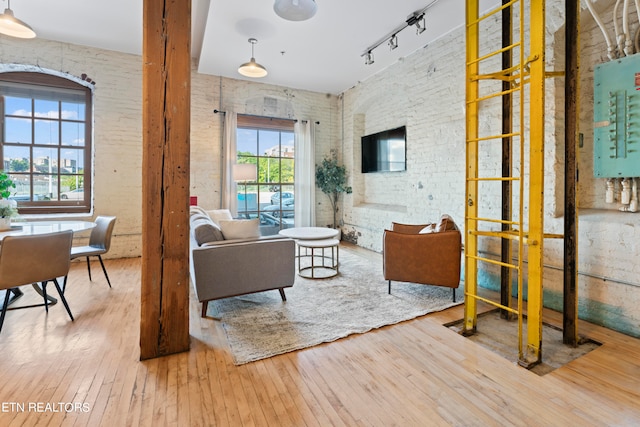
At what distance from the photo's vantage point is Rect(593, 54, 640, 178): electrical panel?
257 cm

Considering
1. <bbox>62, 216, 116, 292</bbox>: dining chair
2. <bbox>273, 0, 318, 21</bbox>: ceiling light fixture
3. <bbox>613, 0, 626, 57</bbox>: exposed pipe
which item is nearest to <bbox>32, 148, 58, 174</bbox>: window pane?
<bbox>62, 216, 116, 292</bbox>: dining chair

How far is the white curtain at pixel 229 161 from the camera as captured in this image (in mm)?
5812

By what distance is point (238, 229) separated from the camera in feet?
9.96

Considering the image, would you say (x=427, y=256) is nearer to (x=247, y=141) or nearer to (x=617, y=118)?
(x=617, y=118)

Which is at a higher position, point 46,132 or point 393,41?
point 393,41

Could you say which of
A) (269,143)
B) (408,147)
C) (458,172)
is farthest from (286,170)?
(458,172)

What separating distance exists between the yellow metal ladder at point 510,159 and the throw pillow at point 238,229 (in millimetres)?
1984

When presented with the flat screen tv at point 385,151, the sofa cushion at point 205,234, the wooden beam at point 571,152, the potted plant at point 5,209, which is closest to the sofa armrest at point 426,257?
the wooden beam at point 571,152

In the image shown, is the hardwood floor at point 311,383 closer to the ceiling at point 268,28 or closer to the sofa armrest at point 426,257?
the sofa armrest at point 426,257

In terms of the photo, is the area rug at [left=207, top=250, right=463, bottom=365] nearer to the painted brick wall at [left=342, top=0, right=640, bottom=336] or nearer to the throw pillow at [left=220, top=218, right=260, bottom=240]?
the throw pillow at [left=220, top=218, right=260, bottom=240]

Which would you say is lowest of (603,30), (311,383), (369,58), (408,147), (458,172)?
(311,383)

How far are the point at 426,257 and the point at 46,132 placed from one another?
6.02 metres

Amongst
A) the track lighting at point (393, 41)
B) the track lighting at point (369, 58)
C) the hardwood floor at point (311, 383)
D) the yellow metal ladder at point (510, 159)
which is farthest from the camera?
the track lighting at point (369, 58)

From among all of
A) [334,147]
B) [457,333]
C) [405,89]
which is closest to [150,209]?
[457,333]
